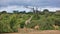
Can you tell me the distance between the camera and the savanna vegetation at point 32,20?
2.10 meters

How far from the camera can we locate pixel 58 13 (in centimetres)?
211

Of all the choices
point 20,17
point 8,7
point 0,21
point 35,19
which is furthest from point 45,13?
point 0,21

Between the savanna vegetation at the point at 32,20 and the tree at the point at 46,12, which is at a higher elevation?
the tree at the point at 46,12

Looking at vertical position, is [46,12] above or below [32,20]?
above

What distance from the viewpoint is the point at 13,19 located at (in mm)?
2148

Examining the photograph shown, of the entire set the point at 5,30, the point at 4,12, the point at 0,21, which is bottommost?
the point at 5,30

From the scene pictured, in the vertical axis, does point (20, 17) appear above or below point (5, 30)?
above

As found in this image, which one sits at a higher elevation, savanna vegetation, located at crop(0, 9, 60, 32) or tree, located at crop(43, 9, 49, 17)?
tree, located at crop(43, 9, 49, 17)

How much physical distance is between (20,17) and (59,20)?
0.66 metres

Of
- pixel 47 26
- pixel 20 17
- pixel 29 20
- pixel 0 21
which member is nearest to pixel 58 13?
pixel 47 26

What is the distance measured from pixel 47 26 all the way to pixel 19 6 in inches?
23.0

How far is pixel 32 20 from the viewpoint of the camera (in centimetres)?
212

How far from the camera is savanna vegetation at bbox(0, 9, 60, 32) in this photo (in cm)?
210

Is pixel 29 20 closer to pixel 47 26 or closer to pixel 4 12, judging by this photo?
pixel 47 26
